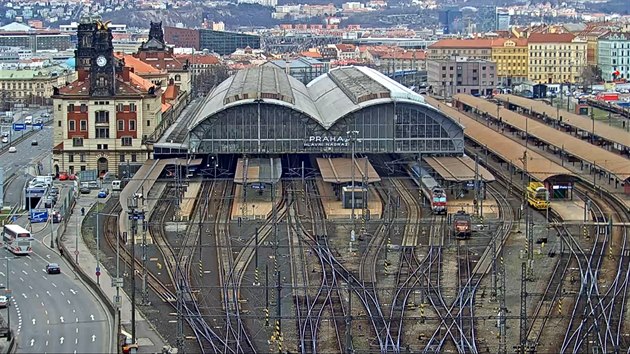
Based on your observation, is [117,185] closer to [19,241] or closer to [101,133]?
[101,133]

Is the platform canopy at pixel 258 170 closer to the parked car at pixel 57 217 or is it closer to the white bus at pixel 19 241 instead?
the parked car at pixel 57 217

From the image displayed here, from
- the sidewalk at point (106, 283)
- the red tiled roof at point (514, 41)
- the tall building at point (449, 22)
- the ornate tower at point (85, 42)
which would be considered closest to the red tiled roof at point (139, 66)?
the ornate tower at point (85, 42)

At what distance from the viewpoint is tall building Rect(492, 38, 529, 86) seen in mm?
97812

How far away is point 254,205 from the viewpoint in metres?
42.4

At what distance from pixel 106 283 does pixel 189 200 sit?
12066mm

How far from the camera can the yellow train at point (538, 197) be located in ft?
136

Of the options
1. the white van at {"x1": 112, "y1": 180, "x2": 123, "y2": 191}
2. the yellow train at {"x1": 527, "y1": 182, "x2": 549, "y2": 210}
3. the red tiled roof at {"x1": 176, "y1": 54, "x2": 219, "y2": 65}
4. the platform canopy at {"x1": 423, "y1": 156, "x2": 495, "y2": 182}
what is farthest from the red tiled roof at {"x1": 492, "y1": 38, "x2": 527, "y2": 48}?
the yellow train at {"x1": 527, "y1": 182, "x2": 549, "y2": 210}

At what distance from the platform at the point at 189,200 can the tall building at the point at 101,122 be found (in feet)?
14.7

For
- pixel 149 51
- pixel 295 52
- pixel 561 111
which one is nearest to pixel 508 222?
pixel 561 111

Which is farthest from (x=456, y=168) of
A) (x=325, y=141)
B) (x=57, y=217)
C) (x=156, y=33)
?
(x=156, y=33)

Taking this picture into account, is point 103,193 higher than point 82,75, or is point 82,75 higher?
point 82,75

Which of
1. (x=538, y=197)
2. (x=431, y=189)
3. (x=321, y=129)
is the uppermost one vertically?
(x=321, y=129)

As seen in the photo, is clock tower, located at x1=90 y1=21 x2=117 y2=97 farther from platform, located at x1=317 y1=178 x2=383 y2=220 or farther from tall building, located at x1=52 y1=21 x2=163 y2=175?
platform, located at x1=317 y1=178 x2=383 y2=220

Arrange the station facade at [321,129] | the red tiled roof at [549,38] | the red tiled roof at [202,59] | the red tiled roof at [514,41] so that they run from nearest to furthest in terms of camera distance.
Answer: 1. the station facade at [321,129]
2. the red tiled roof at [549,38]
3. the red tiled roof at [514,41]
4. the red tiled roof at [202,59]
